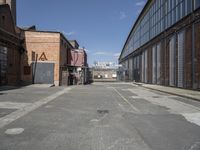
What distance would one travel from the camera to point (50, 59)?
136 feet

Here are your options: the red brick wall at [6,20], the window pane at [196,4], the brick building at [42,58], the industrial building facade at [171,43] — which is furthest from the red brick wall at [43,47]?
the window pane at [196,4]

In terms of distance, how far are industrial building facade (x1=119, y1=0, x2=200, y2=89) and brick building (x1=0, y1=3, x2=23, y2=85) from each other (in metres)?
19.6

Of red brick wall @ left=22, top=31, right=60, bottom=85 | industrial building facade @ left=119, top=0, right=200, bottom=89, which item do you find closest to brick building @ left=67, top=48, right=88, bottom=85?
red brick wall @ left=22, top=31, right=60, bottom=85

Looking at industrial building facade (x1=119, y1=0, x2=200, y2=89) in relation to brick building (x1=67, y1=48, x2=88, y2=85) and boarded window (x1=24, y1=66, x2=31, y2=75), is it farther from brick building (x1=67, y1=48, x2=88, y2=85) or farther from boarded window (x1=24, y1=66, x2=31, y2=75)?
boarded window (x1=24, y1=66, x2=31, y2=75)

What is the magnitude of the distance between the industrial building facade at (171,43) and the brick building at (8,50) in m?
19.6

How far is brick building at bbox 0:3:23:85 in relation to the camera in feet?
108

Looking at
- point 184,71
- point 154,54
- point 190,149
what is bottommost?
point 190,149

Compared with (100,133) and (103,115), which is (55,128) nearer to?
(100,133)

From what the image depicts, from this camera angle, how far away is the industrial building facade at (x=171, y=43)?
28.8 m

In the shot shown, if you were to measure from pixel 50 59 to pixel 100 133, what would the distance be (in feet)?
112

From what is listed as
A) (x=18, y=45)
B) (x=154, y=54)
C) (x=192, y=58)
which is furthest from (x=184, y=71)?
(x=18, y=45)

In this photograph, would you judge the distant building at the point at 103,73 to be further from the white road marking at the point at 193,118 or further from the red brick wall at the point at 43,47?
the white road marking at the point at 193,118

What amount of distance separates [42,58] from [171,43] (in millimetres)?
17751

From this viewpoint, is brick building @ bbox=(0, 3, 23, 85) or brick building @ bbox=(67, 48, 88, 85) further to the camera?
brick building @ bbox=(67, 48, 88, 85)
